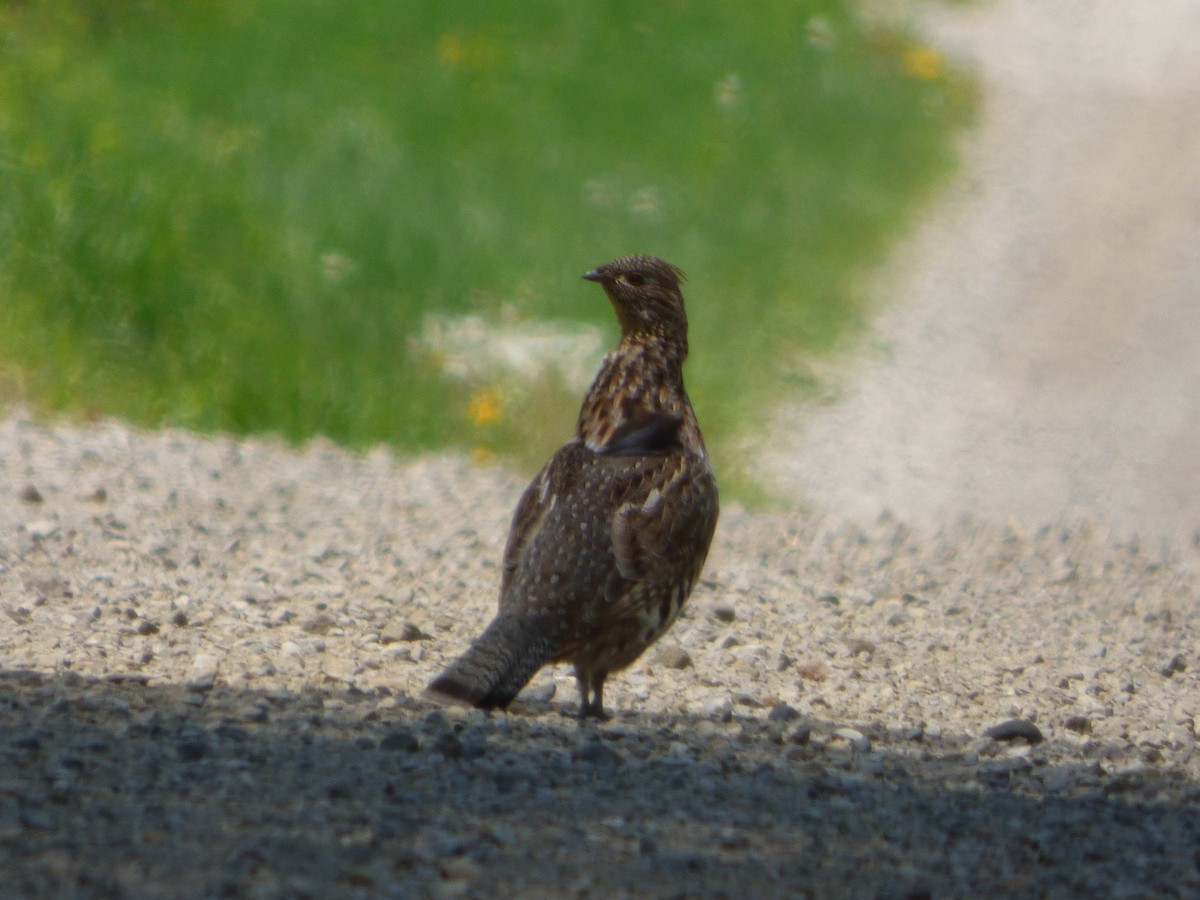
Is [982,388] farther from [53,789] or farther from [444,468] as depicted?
[53,789]

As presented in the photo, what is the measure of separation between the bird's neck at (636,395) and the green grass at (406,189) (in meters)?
5.12

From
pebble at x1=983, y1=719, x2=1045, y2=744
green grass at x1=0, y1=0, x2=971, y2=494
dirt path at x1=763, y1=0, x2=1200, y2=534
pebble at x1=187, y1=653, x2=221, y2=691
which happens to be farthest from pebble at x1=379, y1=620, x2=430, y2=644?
dirt path at x1=763, y1=0, x2=1200, y2=534

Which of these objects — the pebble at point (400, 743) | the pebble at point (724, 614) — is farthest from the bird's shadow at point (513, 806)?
the pebble at point (724, 614)

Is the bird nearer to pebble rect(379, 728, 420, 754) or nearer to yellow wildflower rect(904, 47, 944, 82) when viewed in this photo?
pebble rect(379, 728, 420, 754)

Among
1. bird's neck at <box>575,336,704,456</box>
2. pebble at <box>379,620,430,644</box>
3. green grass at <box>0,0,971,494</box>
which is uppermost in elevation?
green grass at <box>0,0,971,494</box>

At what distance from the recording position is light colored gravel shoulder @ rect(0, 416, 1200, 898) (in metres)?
4.50

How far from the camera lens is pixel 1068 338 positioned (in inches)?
618


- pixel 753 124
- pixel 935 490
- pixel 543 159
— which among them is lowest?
pixel 935 490

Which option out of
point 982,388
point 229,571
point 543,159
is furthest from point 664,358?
point 543,159

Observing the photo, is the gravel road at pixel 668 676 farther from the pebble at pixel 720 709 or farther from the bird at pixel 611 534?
the bird at pixel 611 534

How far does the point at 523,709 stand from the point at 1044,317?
36.1 ft

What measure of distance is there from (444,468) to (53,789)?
6424 millimetres

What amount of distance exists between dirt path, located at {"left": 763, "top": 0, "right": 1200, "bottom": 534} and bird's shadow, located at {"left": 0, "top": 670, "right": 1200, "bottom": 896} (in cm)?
585

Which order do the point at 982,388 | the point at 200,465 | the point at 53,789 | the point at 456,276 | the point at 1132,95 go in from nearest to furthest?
the point at 53,789, the point at 200,465, the point at 456,276, the point at 982,388, the point at 1132,95
